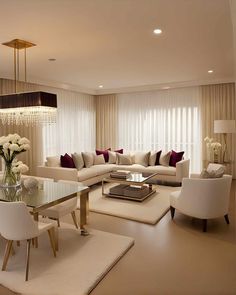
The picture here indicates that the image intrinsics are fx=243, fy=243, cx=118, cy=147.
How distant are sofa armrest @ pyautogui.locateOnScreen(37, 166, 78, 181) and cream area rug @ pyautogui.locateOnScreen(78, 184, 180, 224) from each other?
1.92 ft

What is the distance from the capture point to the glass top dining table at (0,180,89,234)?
2.70 m

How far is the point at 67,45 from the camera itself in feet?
11.5

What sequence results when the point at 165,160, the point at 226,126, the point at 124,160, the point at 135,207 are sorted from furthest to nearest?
the point at 124,160 → the point at 165,160 → the point at 226,126 → the point at 135,207

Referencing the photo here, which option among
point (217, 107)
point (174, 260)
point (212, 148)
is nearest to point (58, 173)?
point (174, 260)

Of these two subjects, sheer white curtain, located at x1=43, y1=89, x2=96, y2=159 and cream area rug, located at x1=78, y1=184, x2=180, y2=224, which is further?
sheer white curtain, located at x1=43, y1=89, x2=96, y2=159

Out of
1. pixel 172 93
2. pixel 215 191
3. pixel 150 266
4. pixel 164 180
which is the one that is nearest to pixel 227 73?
pixel 172 93

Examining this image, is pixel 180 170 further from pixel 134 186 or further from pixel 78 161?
pixel 78 161

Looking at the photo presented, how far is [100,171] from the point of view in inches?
235

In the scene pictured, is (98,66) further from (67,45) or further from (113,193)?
(113,193)

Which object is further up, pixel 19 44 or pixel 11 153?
pixel 19 44

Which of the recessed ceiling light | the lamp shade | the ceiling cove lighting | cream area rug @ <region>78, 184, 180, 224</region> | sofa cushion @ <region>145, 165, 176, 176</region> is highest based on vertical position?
the recessed ceiling light

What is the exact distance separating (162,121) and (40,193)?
5011 millimetres

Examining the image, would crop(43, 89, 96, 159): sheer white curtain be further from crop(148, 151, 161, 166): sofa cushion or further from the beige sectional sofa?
crop(148, 151, 161, 166): sofa cushion

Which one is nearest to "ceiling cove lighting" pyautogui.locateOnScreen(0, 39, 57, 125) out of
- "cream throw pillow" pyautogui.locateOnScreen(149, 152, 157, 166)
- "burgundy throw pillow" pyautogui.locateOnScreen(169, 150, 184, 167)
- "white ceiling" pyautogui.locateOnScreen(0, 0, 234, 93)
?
"white ceiling" pyautogui.locateOnScreen(0, 0, 234, 93)
